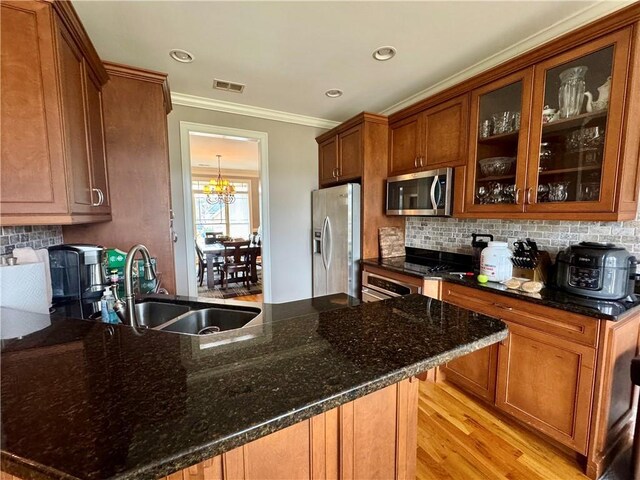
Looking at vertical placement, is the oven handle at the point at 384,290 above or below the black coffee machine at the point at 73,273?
below

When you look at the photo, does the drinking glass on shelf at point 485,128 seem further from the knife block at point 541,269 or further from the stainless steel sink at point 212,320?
the stainless steel sink at point 212,320

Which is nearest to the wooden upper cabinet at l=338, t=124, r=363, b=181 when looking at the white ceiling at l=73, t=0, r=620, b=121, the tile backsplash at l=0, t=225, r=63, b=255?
the white ceiling at l=73, t=0, r=620, b=121

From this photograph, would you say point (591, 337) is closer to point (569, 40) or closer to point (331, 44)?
point (569, 40)

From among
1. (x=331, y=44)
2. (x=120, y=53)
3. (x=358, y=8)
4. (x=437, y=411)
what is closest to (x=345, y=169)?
(x=331, y=44)

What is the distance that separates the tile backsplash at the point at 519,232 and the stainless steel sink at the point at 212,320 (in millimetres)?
2012

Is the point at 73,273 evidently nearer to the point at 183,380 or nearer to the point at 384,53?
the point at 183,380

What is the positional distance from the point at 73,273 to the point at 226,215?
637 cm

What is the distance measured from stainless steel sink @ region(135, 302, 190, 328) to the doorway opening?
1.36m

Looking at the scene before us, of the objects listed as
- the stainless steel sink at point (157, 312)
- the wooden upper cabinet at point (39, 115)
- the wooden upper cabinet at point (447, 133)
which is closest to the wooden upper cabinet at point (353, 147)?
the wooden upper cabinet at point (447, 133)

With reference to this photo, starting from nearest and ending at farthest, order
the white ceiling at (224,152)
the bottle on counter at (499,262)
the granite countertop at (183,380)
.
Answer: the granite countertop at (183,380), the bottle on counter at (499,262), the white ceiling at (224,152)

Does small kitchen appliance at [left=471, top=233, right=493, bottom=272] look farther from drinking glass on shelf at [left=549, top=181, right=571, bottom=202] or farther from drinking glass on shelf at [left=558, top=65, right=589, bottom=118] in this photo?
drinking glass on shelf at [left=558, top=65, right=589, bottom=118]

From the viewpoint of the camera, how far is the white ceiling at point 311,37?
163 centimetres

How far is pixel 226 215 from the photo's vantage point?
782 centimetres

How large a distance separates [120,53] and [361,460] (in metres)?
2.88
